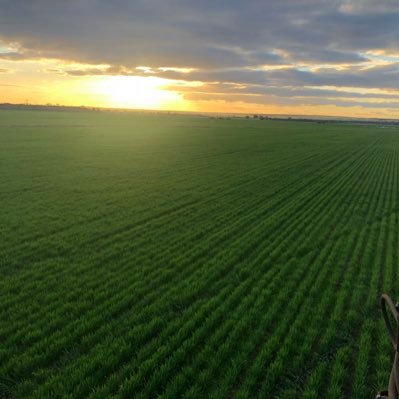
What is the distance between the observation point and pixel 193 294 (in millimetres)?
10852

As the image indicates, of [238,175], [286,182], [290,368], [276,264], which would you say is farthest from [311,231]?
[238,175]

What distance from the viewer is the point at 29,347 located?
806 cm

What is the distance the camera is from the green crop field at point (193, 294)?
289 inches

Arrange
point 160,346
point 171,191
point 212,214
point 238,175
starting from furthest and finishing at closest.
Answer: point 238,175 < point 171,191 < point 212,214 < point 160,346

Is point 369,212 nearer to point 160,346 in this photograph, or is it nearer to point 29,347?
point 160,346

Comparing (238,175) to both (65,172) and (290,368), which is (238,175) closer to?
(65,172)

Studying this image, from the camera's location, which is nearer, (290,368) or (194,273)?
(290,368)

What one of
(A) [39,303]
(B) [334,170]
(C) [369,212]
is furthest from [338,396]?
(B) [334,170]

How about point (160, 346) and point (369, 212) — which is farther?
point (369, 212)

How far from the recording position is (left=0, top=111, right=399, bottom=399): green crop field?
734 centimetres

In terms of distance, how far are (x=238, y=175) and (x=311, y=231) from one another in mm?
16924

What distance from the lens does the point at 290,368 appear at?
7.69 meters

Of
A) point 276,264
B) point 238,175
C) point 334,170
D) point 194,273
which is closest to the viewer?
point 194,273

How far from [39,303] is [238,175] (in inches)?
1008
